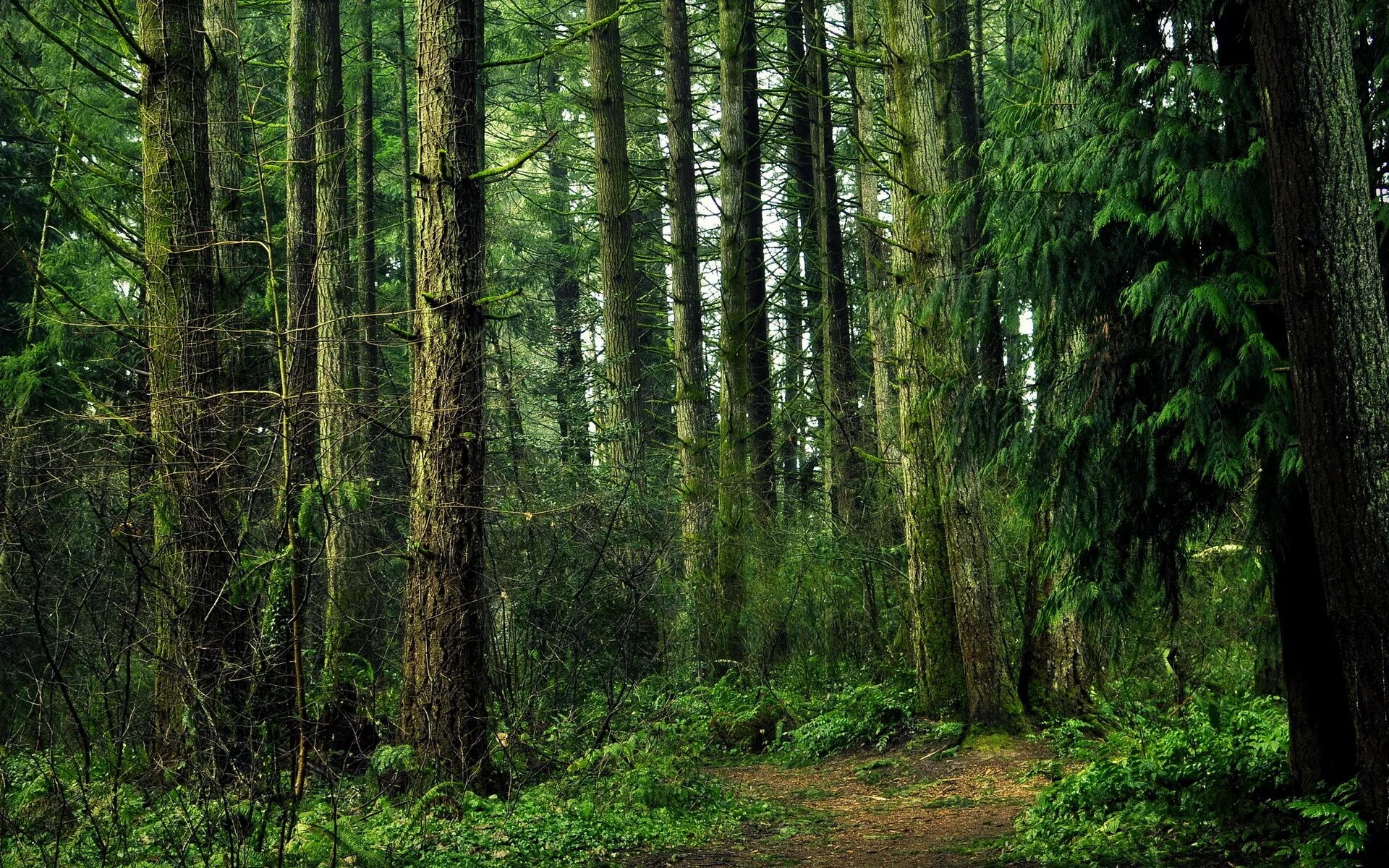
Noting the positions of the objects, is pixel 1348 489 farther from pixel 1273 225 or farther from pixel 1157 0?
pixel 1157 0

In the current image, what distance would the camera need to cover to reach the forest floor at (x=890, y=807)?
6840 mm

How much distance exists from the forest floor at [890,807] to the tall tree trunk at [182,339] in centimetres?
341

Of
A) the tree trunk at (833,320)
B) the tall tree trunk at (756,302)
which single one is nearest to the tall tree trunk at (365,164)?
the tall tree trunk at (756,302)

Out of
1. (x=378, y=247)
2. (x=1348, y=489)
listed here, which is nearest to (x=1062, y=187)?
(x=1348, y=489)

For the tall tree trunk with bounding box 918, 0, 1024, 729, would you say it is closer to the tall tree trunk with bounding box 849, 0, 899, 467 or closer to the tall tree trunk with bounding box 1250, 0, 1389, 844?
the tall tree trunk with bounding box 849, 0, 899, 467

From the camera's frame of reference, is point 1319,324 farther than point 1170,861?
No

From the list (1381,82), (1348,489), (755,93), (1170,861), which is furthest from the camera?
(755,93)

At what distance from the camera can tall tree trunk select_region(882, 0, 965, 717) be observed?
10.1 m

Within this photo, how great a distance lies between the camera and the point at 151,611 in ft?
24.4

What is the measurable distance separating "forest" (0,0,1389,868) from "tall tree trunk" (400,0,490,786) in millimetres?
32

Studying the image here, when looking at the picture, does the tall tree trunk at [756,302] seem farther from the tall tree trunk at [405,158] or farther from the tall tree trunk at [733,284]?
the tall tree trunk at [405,158]

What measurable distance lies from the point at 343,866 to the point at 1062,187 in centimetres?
494

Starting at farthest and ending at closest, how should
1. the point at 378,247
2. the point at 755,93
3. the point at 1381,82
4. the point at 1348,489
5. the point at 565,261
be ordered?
the point at 565,261
the point at 378,247
the point at 755,93
the point at 1381,82
the point at 1348,489

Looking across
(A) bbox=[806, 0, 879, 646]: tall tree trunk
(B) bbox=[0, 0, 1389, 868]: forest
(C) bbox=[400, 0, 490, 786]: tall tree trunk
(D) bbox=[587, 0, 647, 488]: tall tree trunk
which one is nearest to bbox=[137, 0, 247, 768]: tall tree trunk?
(B) bbox=[0, 0, 1389, 868]: forest
